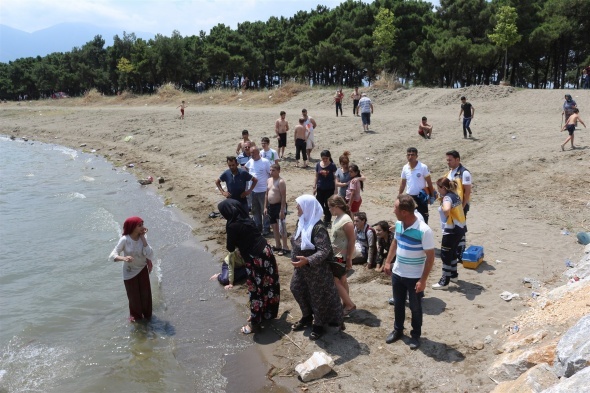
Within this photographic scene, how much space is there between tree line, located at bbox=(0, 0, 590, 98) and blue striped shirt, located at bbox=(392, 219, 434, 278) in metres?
27.8

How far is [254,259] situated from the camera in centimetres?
579

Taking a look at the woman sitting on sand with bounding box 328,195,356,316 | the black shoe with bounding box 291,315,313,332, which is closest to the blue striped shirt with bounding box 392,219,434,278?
the woman sitting on sand with bounding box 328,195,356,316

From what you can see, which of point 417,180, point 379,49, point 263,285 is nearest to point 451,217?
point 417,180

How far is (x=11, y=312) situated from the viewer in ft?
24.9

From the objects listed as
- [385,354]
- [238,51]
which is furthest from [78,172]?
[238,51]

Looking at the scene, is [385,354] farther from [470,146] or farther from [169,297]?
[470,146]

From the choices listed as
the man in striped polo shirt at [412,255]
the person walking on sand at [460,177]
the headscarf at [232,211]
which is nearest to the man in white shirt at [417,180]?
the person walking on sand at [460,177]

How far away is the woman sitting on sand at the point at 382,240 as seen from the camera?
7.23 m

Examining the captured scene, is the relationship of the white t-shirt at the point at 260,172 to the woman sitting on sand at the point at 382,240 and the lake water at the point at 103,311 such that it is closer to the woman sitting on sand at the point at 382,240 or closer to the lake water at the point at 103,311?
the lake water at the point at 103,311

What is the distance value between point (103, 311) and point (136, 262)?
173cm

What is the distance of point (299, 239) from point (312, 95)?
26.7 metres

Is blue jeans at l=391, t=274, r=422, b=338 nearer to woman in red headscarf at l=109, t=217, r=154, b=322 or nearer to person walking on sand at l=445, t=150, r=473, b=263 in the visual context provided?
person walking on sand at l=445, t=150, r=473, b=263

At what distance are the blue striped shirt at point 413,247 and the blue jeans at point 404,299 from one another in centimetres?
9

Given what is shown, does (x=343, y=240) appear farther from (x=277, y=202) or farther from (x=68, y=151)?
(x=68, y=151)
